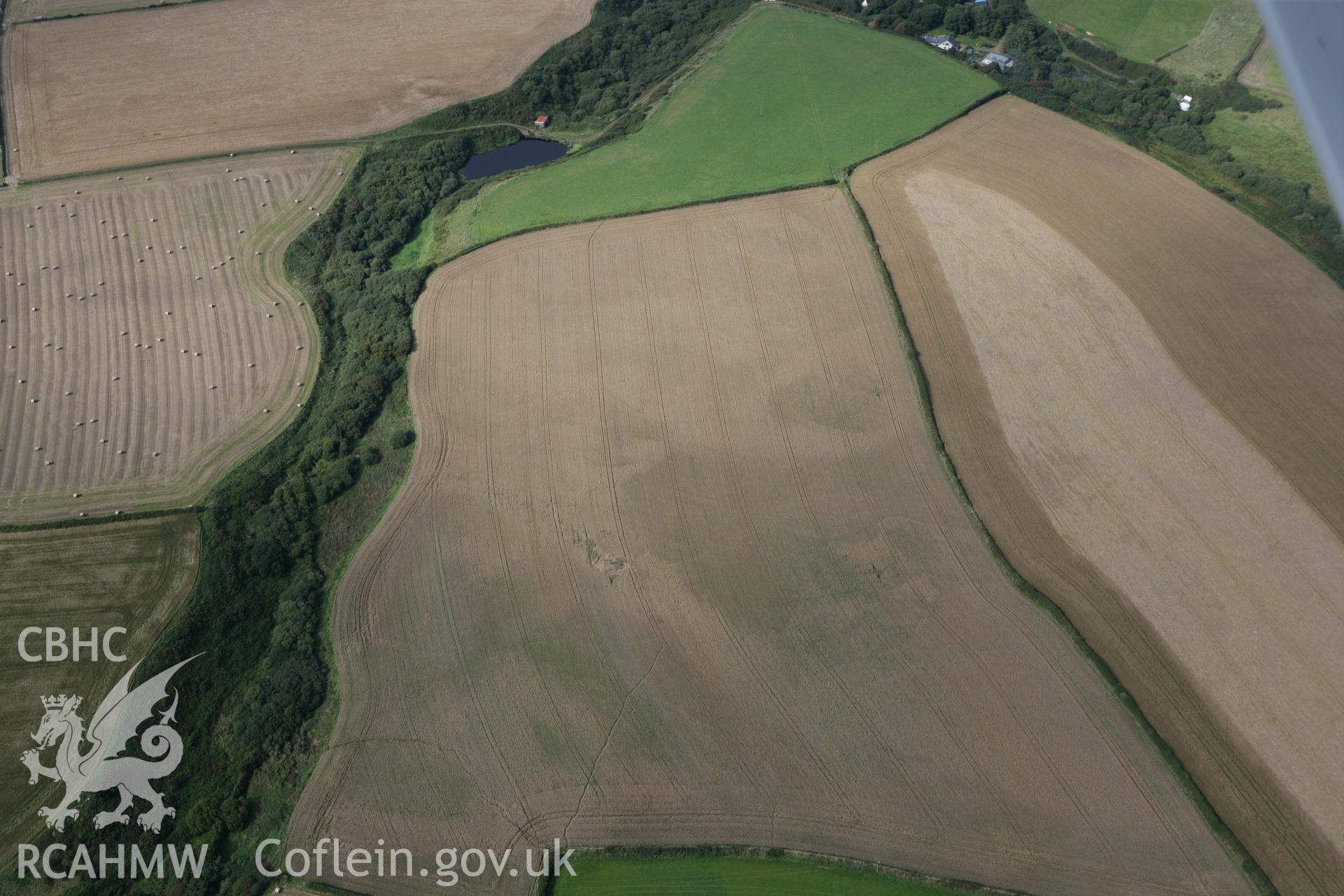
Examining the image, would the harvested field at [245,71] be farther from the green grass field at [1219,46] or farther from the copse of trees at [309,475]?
the green grass field at [1219,46]

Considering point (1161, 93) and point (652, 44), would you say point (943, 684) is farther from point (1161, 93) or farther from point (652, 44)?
point (652, 44)

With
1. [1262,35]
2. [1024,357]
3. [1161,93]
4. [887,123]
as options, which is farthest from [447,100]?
[1262,35]

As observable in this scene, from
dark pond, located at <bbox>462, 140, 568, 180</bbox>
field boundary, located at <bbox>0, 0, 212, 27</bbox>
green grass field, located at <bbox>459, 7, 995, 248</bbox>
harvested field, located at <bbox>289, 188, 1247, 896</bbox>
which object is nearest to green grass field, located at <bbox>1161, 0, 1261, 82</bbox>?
green grass field, located at <bbox>459, 7, 995, 248</bbox>

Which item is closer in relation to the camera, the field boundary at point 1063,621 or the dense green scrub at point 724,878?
the field boundary at point 1063,621

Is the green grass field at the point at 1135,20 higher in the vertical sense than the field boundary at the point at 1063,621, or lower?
higher

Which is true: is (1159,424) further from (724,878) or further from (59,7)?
(59,7)

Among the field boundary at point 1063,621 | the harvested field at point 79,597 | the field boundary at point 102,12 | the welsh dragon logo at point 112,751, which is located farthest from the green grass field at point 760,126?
the field boundary at point 102,12

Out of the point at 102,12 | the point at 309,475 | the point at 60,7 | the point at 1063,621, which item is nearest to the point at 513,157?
the point at 309,475
